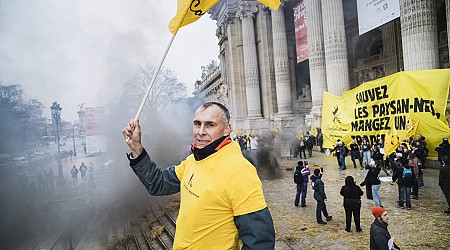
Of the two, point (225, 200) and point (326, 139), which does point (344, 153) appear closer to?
point (326, 139)

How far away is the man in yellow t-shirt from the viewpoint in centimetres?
146

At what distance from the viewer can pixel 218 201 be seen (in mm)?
1528

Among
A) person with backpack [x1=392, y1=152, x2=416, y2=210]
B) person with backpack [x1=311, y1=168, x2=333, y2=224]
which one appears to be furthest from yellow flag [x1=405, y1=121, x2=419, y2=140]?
person with backpack [x1=311, y1=168, x2=333, y2=224]

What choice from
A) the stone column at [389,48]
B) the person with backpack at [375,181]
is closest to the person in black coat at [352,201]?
the person with backpack at [375,181]

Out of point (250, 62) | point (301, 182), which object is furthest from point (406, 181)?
point (250, 62)

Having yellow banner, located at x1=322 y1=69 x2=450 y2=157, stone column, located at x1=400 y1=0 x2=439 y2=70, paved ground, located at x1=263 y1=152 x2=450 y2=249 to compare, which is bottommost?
paved ground, located at x1=263 y1=152 x2=450 y2=249

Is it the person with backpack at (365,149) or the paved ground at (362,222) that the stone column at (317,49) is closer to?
the person with backpack at (365,149)

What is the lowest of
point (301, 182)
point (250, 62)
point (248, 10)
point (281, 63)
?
point (301, 182)

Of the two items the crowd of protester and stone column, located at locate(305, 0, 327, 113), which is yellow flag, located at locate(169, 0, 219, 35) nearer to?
the crowd of protester

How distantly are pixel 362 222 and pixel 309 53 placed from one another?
47.7 ft

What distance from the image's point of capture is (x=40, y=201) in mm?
10250

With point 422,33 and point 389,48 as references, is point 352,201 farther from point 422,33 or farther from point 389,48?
point 389,48

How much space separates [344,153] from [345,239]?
6584 millimetres

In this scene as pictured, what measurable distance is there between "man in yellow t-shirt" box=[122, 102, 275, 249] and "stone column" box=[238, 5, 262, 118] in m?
28.1
